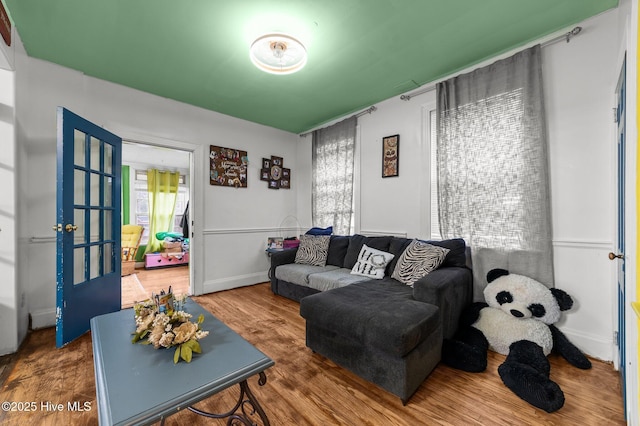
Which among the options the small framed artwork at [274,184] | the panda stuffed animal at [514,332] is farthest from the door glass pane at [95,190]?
the panda stuffed animal at [514,332]

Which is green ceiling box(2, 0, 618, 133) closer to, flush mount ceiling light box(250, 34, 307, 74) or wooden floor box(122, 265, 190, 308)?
flush mount ceiling light box(250, 34, 307, 74)

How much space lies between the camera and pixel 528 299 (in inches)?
77.5

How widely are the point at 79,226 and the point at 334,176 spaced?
9.77 ft

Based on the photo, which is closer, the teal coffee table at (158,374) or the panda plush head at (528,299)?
the teal coffee table at (158,374)

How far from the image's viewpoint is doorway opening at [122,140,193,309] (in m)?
4.82

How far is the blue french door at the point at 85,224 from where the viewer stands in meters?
2.10

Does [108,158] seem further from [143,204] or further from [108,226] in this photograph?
[143,204]

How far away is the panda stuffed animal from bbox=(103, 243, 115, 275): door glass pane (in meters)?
3.22

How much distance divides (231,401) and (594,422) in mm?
1944

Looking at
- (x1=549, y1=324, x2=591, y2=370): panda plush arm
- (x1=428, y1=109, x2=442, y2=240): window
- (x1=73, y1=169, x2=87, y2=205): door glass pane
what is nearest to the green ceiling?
(x1=428, y1=109, x2=442, y2=240): window

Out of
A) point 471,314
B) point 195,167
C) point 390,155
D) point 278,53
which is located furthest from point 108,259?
point 471,314

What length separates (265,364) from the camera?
1.13m

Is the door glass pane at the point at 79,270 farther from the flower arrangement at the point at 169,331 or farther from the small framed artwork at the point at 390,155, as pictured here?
the small framed artwork at the point at 390,155

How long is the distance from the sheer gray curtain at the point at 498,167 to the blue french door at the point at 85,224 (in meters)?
3.36
